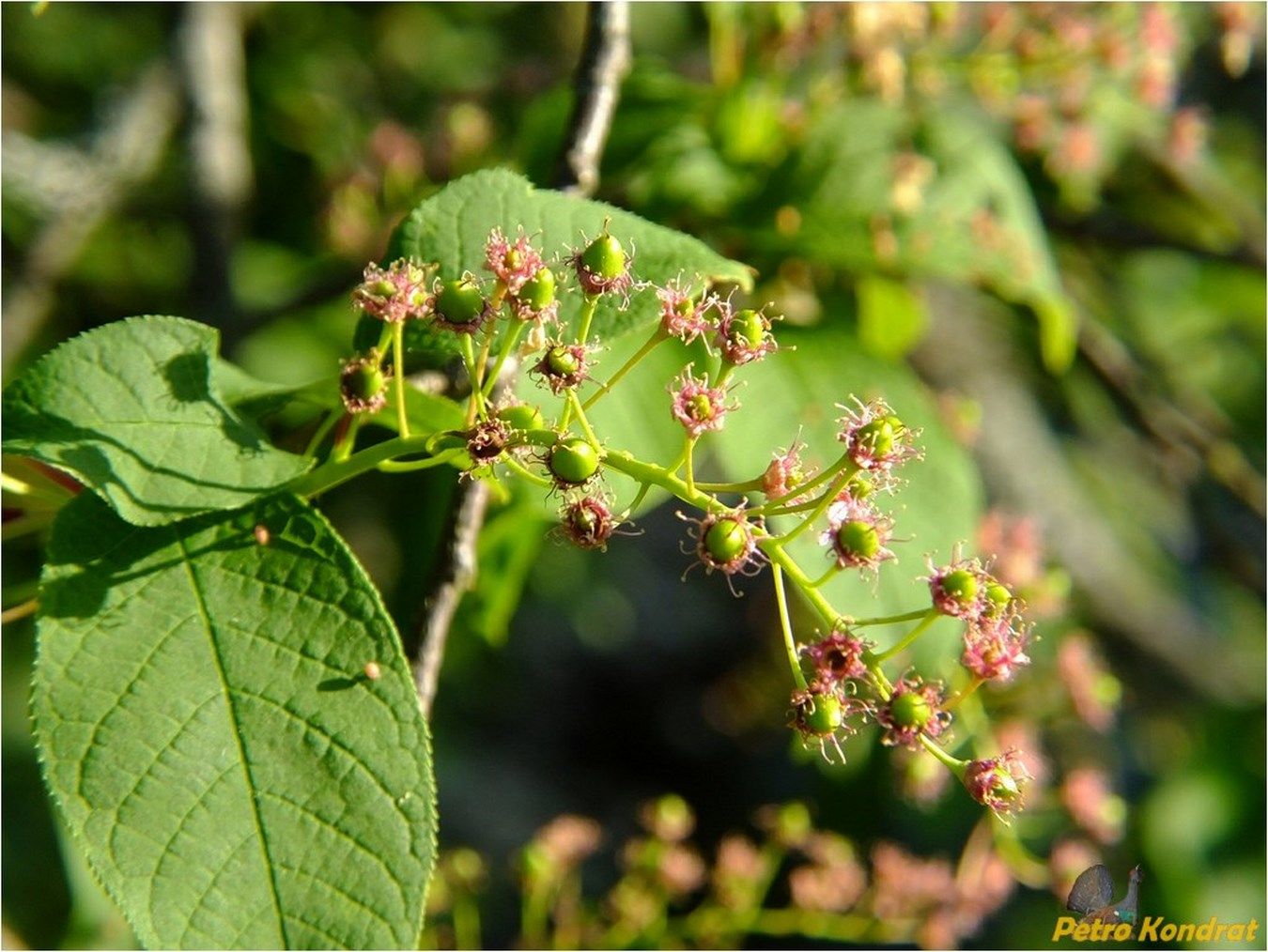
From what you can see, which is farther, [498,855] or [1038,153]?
[498,855]

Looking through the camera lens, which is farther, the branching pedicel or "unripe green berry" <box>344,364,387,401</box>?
"unripe green berry" <box>344,364,387,401</box>

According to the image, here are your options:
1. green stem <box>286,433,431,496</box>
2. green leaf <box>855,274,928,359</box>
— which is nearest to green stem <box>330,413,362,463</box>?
green stem <box>286,433,431,496</box>

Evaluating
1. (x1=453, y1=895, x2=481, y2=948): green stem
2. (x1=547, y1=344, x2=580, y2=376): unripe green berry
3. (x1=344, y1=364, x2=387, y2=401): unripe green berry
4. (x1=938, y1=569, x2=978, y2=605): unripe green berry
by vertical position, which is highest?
(x1=547, y1=344, x2=580, y2=376): unripe green berry

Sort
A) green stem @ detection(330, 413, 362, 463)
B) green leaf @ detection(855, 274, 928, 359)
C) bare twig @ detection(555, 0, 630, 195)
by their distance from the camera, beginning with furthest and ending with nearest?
green leaf @ detection(855, 274, 928, 359) < bare twig @ detection(555, 0, 630, 195) < green stem @ detection(330, 413, 362, 463)

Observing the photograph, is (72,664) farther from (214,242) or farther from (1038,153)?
(1038,153)

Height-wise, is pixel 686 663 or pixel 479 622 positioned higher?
pixel 479 622

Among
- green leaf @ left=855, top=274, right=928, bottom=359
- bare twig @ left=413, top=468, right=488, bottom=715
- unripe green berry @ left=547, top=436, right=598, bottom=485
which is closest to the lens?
unripe green berry @ left=547, top=436, right=598, bottom=485

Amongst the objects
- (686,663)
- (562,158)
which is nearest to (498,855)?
(686,663)

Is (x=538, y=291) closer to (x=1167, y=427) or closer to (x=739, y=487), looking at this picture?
(x=739, y=487)

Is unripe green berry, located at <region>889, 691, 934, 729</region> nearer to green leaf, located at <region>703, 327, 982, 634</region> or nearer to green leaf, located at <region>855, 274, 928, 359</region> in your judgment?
green leaf, located at <region>703, 327, 982, 634</region>
